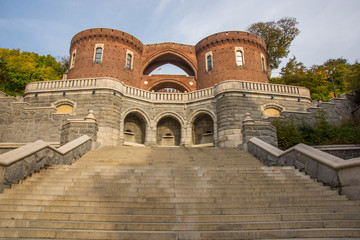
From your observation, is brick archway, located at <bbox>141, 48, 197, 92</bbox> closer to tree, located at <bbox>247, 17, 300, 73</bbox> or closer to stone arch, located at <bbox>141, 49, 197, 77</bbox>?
stone arch, located at <bbox>141, 49, 197, 77</bbox>

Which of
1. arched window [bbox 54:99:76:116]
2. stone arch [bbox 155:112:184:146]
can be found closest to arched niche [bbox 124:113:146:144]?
stone arch [bbox 155:112:184:146]

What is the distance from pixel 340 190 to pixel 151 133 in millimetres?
14018

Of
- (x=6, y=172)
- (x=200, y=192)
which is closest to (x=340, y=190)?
(x=200, y=192)

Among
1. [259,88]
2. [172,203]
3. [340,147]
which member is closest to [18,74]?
[259,88]

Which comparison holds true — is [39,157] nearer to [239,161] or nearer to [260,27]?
[239,161]

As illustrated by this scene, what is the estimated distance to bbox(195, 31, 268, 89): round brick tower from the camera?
25.3 metres

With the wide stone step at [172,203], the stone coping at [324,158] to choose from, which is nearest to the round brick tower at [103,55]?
the stone coping at [324,158]

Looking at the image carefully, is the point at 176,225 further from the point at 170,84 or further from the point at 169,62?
the point at 169,62

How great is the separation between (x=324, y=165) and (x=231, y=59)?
804 inches

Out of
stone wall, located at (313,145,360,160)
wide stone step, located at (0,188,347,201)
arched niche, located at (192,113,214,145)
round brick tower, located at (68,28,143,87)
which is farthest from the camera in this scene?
round brick tower, located at (68,28,143,87)

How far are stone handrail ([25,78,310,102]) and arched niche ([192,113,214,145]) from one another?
164 centimetres

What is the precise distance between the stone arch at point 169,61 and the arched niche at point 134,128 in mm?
9807

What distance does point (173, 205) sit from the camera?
5.16 metres

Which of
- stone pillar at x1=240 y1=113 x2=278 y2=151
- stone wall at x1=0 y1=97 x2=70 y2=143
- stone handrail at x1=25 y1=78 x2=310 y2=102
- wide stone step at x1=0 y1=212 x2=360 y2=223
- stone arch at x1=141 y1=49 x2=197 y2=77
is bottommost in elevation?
wide stone step at x1=0 y1=212 x2=360 y2=223
